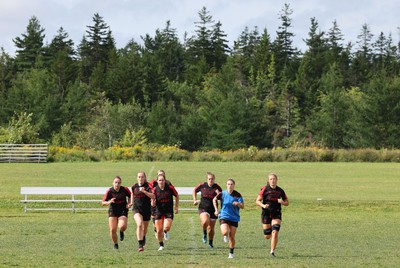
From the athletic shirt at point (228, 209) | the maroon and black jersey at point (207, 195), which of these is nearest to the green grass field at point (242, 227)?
the athletic shirt at point (228, 209)

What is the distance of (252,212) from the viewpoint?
35.8 metres

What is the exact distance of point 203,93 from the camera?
380 feet

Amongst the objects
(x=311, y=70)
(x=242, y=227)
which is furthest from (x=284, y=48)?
(x=242, y=227)

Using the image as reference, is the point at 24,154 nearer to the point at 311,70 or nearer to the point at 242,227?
the point at 242,227

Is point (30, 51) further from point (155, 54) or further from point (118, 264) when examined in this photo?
point (118, 264)

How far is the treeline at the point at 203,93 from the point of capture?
9362 centimetres

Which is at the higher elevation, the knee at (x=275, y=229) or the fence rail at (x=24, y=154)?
the fence rail at (x=24, y=154)

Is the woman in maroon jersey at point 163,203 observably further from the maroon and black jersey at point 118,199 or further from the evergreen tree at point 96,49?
the evergreen tree at point 96,49

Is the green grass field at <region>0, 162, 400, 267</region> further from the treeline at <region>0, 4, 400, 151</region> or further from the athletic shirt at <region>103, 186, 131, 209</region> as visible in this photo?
the treeline at <region>0, 4, 400, 151</region>

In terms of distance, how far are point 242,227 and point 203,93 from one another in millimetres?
88898

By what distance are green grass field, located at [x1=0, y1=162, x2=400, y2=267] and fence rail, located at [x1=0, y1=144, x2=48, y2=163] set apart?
6353mm

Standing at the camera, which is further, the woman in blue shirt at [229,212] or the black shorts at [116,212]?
the black shorts at [116,212]

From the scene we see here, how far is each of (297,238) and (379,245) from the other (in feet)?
9.28

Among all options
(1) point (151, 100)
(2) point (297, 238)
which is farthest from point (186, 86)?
(2) point (297, 238)
